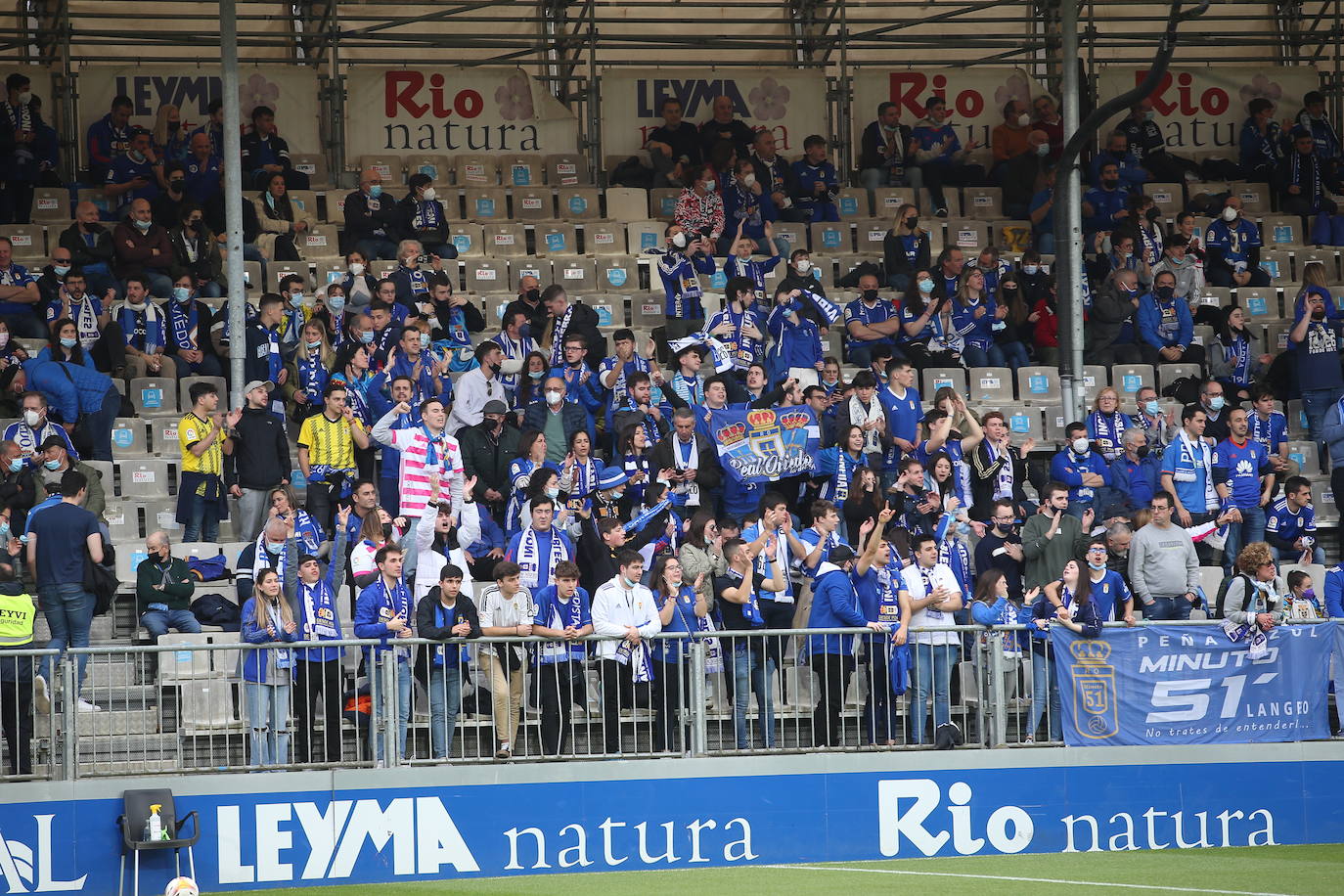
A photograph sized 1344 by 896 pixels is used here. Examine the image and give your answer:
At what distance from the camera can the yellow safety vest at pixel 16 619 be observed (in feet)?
43.8

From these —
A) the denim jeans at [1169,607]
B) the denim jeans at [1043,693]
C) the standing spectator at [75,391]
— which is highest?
the standing spectator at [75,391]

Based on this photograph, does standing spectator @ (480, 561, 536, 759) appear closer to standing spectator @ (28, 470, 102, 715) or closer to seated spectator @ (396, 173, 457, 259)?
standing spectator @ (28, 470, 102, 715)

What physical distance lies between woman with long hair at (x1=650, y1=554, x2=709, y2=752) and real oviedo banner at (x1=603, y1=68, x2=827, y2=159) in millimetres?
11617

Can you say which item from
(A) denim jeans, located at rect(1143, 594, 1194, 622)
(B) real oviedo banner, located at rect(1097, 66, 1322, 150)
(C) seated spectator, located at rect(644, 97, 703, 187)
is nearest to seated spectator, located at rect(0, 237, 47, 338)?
(C) seated spectator, located at rect(644, 97, 703, 187)

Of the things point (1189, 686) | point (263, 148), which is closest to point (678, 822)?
point (1189, 686)

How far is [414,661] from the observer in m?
13.5

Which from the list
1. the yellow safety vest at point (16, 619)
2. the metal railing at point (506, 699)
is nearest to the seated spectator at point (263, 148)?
the metal railing at point (506, 699)

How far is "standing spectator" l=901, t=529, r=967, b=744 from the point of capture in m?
14.1

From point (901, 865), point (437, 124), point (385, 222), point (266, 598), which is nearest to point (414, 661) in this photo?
point (266, 598)

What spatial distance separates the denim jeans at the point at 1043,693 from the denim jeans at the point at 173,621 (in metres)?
6.47

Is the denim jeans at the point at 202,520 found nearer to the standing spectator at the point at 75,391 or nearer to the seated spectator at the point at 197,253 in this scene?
the standing spectator at the point at 75,391

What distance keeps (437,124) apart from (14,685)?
1298 centimetres

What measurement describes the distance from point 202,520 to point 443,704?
158 inches

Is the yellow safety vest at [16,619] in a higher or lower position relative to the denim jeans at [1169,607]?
higher
